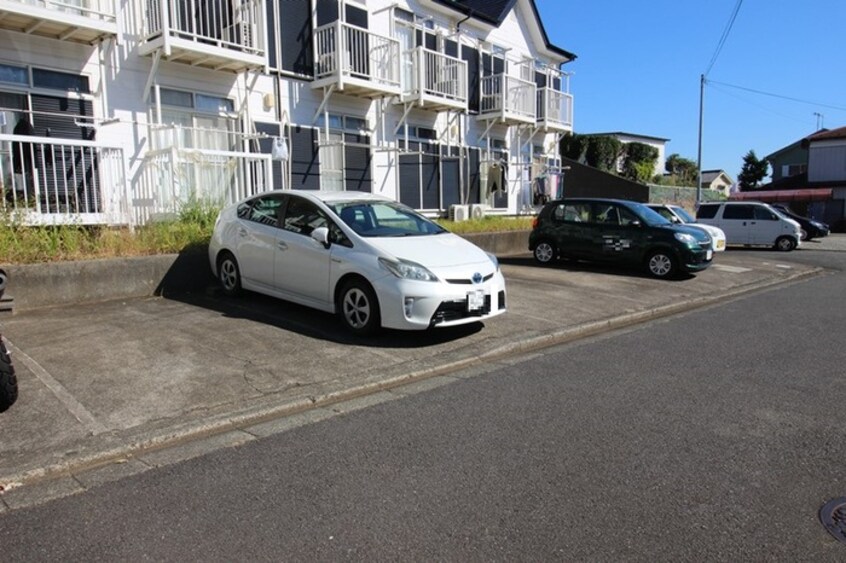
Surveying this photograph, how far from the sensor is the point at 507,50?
21.5 meters

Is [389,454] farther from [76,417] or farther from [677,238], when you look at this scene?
[677,238]

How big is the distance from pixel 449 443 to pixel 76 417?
9.14ft

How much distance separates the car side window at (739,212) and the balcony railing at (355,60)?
13.4 metres

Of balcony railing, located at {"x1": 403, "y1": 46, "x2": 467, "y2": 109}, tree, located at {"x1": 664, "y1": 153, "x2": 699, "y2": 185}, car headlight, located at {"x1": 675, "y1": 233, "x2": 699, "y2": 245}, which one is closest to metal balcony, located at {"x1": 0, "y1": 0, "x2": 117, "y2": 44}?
balcony railing, located at {"x1": 403, "y1": 46, "x2": 467, "y2": 109}

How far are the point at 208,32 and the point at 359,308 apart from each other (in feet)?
26.8

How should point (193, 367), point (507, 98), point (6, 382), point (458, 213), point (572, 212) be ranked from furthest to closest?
point (507, 98) < point (458, 213) < point (572, 212) < point (193, 367) < point (6, 382)

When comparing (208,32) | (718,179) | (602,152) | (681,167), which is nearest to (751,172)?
(718,179)

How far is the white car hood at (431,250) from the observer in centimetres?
679

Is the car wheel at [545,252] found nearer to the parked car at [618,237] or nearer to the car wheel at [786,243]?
the parked car at [618,237]

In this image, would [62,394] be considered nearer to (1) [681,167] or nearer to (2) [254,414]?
(2) [254,414]

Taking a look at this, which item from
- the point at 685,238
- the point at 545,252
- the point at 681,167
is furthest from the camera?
the point at 681,167

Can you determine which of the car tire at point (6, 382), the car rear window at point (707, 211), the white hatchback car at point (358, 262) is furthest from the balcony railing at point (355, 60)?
the car rear window at point (707, 211)

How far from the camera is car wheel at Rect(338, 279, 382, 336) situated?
6.75 metres

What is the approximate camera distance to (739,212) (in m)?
21.8
